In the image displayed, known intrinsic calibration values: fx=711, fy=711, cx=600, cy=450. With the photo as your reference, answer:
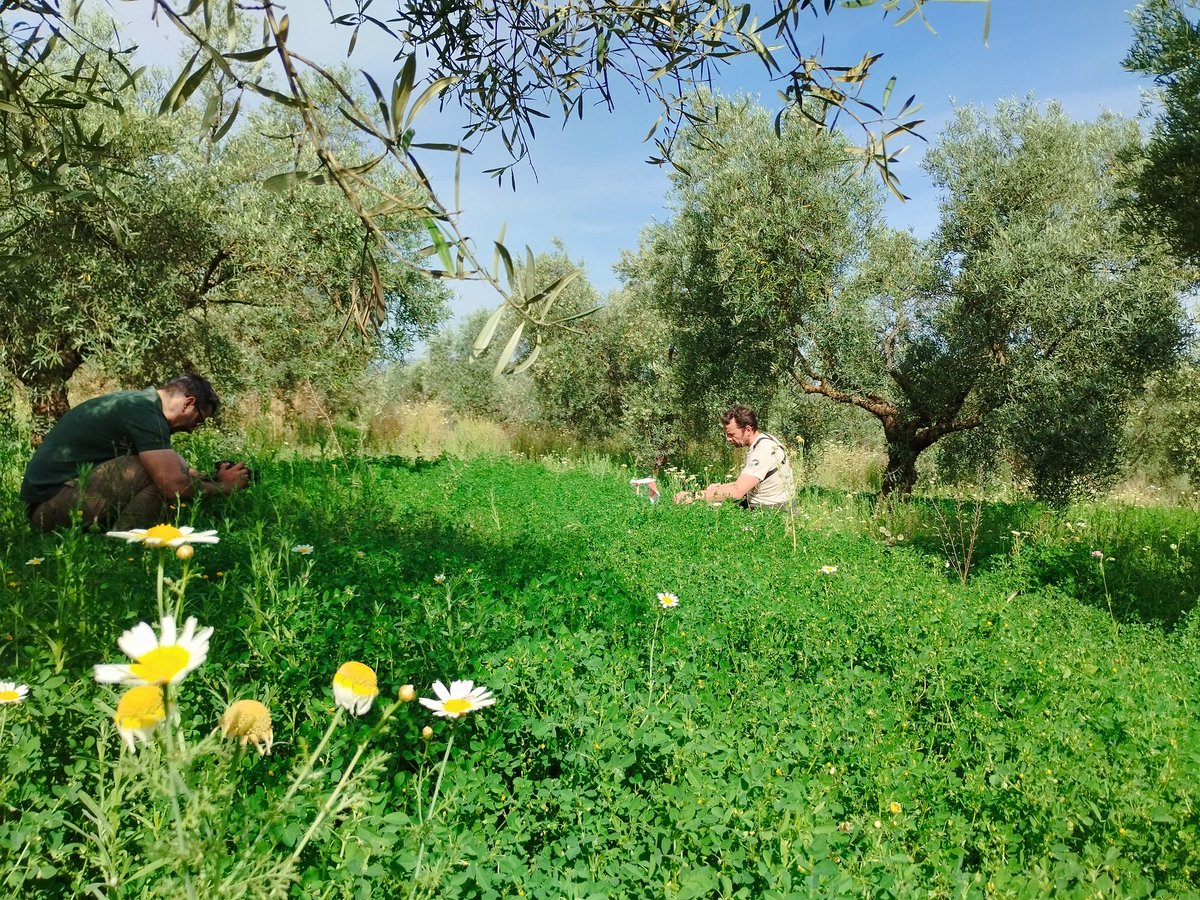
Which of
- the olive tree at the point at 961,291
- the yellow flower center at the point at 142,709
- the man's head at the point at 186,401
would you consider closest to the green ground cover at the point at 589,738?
the yellow flower center at the point at 142,709

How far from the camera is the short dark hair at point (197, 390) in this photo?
5367 millimetres

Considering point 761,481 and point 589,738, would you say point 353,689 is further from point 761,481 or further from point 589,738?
point 761,481

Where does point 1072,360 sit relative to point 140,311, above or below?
above

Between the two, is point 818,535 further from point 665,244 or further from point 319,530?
point 665,244

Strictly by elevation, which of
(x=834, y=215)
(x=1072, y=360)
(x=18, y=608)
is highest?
(x=834, y=215)

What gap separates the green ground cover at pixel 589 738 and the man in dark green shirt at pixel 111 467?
14.9 inches

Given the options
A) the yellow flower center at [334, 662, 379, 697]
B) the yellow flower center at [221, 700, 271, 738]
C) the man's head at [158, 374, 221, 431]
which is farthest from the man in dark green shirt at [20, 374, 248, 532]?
the yellow flower center at [334, 662, 379, 697]

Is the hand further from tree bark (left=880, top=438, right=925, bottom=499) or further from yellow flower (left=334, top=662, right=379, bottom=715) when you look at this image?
tree bark (left=880, top=438, right=925, bottom=499)

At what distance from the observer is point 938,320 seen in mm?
10453

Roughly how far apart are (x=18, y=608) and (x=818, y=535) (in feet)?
19.3

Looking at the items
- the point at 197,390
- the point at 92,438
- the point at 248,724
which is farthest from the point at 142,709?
the point at 197,390

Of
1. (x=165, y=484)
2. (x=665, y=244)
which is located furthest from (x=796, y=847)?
(x=665, y=244)

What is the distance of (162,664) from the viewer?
3.17 ft

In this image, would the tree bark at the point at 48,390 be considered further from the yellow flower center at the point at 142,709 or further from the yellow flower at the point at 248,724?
the yellow flower center at the point at 142,709
